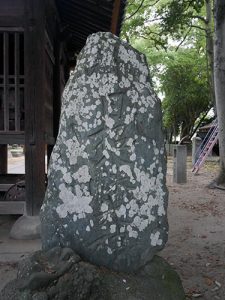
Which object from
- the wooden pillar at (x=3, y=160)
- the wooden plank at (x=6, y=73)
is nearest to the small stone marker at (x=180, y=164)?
the wooden pillar at (x=3, y=160)

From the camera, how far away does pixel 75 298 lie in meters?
2.42

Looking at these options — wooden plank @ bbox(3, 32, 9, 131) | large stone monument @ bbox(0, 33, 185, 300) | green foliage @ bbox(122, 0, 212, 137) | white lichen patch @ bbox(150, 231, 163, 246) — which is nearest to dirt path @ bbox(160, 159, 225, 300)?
white lichen patch @ bbox(150, 231, 163, 246)

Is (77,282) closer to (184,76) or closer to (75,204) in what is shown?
(75,204)

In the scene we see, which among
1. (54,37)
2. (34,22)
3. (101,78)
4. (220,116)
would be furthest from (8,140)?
(220,116)

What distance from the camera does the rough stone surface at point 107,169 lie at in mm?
2854

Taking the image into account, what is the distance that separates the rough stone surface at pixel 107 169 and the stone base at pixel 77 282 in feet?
0.52

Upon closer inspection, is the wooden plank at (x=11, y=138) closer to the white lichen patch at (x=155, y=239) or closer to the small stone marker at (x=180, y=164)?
the white lichen patch at (x=155, y=239)

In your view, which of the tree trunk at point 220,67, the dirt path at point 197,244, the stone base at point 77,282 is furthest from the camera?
the tree trunk at point 220,67

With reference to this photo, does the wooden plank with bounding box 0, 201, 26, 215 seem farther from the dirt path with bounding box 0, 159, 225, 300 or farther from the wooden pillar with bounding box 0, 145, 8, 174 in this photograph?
the wooden pillar with bounding box 0, 145, 8, 174

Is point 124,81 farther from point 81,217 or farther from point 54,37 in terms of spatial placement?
point 54,37

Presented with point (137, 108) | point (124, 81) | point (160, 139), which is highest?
point (124, 81)

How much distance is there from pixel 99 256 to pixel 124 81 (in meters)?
1.27

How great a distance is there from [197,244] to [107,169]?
362cm

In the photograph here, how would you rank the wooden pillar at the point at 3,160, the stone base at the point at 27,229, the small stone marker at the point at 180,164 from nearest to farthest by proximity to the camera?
1. the stone base at the point at 27,229
2. the wooden pillar at the point at 3,160
3. the small stone marker at the point at 180,164
